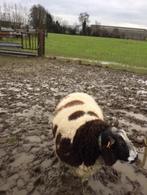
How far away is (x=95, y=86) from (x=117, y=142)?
7178 mm

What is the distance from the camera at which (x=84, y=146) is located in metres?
3.40

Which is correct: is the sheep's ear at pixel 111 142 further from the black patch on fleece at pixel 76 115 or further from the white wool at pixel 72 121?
the black patch on fleece at pixel 76 115

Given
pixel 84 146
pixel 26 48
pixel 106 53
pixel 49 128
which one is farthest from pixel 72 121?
pixel 106 53

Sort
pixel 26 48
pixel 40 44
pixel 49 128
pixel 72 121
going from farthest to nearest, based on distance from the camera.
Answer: pixel 26 48 < pixel 40 44 < pixel 49 128 < pixel 72 121

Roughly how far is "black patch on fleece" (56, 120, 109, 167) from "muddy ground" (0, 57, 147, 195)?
20.5 inches

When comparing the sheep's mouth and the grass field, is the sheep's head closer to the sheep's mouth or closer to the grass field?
the sheep's mouth

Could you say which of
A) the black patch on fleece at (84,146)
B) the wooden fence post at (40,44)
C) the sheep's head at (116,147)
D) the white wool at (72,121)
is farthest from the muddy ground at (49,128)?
the wooden fence post at (40,44)

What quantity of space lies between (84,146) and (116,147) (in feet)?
1.51

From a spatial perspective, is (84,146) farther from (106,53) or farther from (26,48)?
(106,53)

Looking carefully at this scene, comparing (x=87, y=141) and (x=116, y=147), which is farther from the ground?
(x=116, y=147)

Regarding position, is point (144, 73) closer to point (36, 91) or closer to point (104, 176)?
point (36, 91)

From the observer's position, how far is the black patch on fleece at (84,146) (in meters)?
3.35

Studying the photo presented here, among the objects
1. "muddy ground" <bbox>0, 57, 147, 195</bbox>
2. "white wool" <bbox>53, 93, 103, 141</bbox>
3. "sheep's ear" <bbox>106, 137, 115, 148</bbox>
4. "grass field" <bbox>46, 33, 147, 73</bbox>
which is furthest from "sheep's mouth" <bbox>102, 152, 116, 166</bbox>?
"grass field" <bbox>46, 33, 147, 73</bbox>

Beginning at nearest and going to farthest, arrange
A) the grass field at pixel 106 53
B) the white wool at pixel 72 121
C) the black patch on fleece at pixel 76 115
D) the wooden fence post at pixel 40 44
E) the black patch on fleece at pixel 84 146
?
the black patch on fleece at pixel 84 146, the white wool at pixel 72 121, the black patch on fleece at pixel 76 115, the grass field at pixel 106 53, the wooden fence post at pixel 40 44
